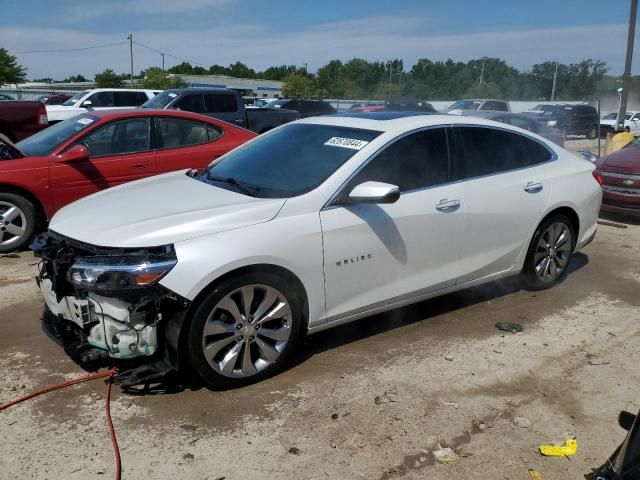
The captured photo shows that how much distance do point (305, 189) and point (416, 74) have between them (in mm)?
66964

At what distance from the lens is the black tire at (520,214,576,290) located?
4.93 metres

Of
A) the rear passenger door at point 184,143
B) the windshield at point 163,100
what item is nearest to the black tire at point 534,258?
the rear passenger door at point 184,143

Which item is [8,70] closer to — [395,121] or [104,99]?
[104,99]

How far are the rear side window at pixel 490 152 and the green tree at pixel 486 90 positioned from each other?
1143 inches

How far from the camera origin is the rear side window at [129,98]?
58.7ft

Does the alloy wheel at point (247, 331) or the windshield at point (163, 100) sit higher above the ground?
the windshield at point (163, 100)

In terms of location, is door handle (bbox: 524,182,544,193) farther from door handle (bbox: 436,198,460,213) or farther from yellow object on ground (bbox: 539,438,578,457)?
yellow object on ground (bbox: 539,438,578,457)

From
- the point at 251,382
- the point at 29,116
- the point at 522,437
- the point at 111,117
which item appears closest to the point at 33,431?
the point at 251,382

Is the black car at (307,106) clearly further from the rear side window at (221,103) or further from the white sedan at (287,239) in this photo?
the white sedan at (287,239)

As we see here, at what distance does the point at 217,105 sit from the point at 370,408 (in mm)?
11368

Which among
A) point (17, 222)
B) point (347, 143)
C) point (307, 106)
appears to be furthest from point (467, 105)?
point (347, 143)

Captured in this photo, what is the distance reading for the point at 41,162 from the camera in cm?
622

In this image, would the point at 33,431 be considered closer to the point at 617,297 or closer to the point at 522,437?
the point at 522,437

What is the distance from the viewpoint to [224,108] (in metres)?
13.6
